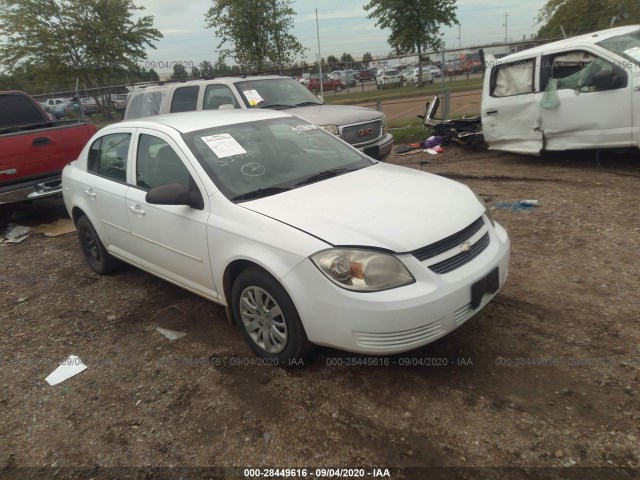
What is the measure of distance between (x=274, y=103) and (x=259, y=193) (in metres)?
5.15

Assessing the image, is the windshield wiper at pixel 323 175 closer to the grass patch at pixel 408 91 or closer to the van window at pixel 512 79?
the van window at pixel 512 79

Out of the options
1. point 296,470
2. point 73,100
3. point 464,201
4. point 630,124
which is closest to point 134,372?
point 296,470

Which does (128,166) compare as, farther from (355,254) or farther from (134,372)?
(355,254)

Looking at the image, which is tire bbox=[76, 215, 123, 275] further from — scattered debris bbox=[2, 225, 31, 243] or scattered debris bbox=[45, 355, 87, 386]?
scattered debris bbox=[2, 225, 31, 243]

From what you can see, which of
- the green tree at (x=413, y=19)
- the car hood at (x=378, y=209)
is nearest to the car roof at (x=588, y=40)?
the car hood at (x=378, y=209)

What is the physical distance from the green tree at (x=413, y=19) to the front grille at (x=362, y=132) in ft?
69.9

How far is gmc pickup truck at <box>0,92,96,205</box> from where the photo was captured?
245 inches

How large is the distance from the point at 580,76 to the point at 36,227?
8445mm

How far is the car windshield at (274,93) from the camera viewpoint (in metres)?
7.71

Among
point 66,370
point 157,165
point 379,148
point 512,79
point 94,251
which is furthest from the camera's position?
point 379,148

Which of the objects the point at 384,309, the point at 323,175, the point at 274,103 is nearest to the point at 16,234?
the point at 274,103

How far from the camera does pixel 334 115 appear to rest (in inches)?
294

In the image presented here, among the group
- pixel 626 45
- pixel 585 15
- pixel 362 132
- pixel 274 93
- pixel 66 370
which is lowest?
pixel 66 370

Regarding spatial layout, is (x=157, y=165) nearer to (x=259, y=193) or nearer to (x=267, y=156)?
(x=267, y=156)
